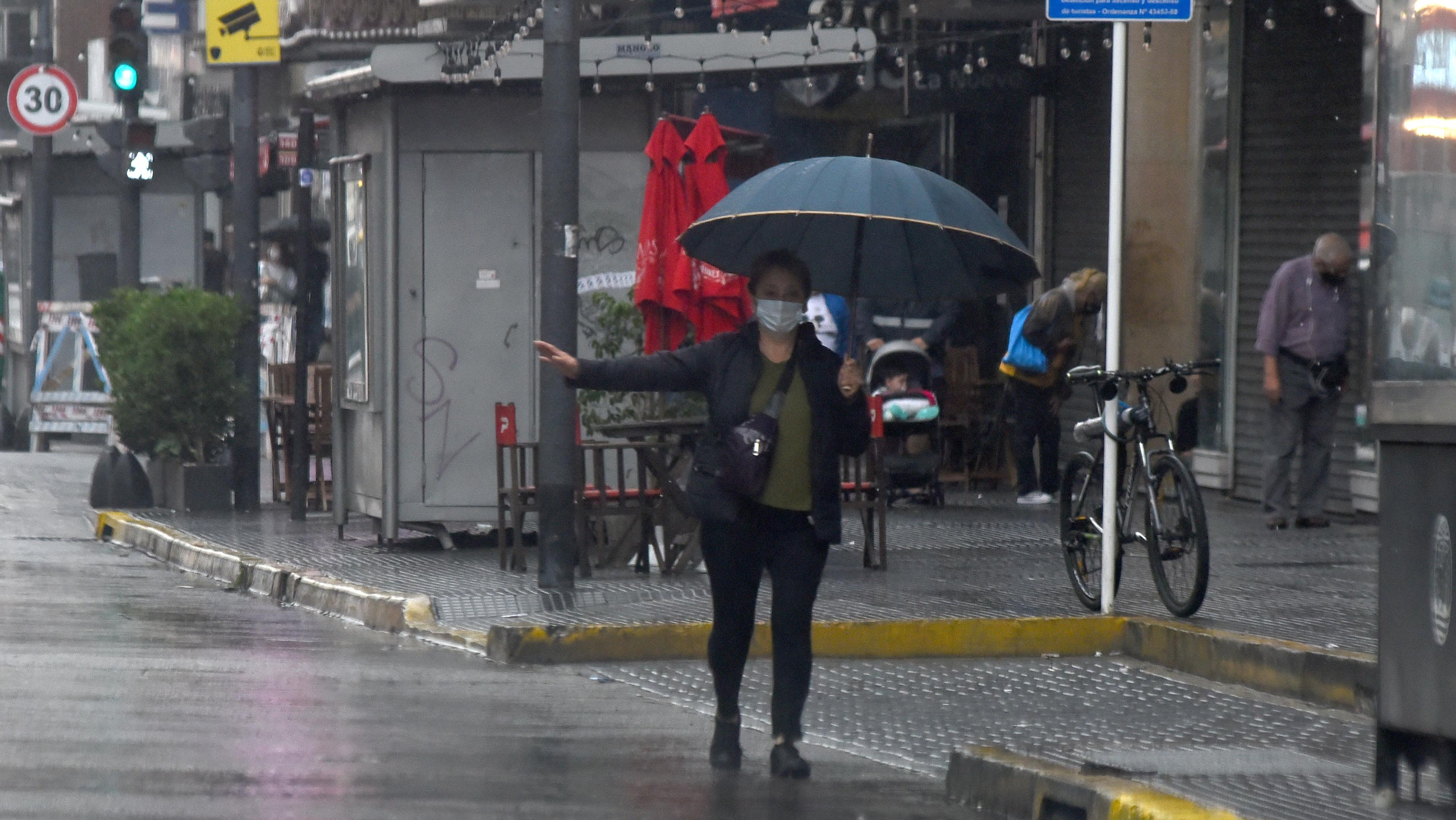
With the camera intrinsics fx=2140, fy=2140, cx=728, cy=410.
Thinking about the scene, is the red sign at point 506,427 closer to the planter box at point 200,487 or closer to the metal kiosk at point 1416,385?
the planter box at point 200,487

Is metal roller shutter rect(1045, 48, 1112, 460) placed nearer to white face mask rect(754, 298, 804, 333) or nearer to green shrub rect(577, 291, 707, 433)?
green shrub rect(577, 291, 707, 433)

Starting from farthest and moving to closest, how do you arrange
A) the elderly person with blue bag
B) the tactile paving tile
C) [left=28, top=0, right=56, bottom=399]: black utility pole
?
[left=28, top=0, right=56, bottom=399]: black utility pole, the elderly person with blue bag, the tactile paving tile

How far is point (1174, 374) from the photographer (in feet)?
32.6

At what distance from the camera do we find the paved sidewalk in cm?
987

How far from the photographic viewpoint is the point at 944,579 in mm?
11312

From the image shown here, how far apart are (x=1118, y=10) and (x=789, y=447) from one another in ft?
11.2

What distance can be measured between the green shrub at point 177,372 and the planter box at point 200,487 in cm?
13

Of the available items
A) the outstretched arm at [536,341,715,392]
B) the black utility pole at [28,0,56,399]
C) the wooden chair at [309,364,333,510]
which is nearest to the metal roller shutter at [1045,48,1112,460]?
the wooden chair at [309,364,333,510]

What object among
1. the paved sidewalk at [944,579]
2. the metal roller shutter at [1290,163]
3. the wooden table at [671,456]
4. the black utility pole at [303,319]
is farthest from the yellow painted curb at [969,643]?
the black utility pole at [303,319]

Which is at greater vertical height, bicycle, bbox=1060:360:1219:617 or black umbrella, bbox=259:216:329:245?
black umbrella, bbox=259:216:329:245

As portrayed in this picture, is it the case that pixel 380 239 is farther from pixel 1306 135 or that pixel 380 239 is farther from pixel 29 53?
pixel 29 53

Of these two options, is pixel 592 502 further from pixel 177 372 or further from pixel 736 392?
pixel 177 372

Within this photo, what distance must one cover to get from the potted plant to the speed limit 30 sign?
867 cm

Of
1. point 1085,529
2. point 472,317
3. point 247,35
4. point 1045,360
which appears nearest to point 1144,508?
point 1085,529
